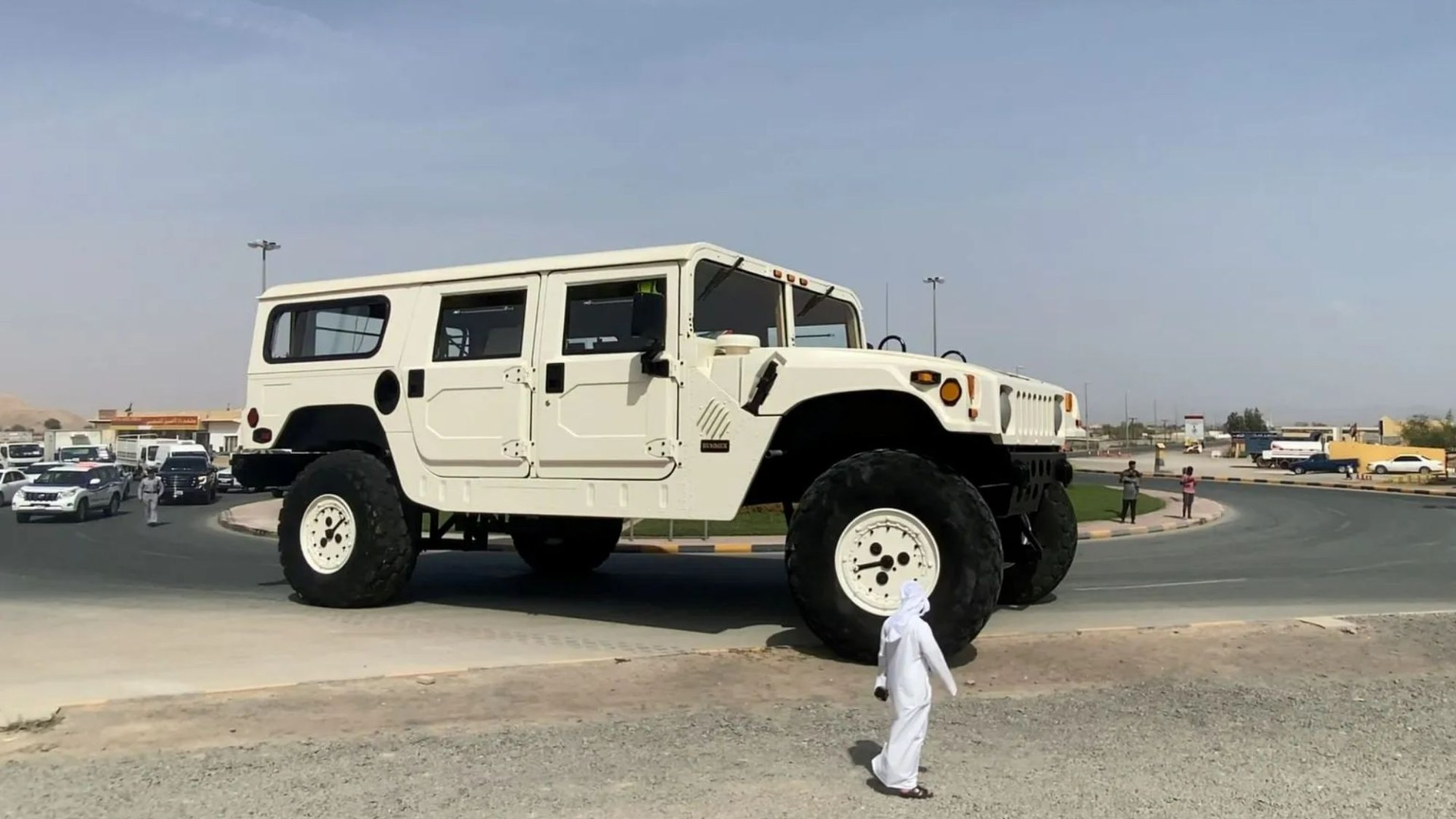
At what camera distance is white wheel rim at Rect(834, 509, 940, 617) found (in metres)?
6.94

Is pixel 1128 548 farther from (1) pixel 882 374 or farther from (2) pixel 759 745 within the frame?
(2) pixel 759 745

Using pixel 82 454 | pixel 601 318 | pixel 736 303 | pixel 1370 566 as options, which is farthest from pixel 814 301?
pixel 82 454

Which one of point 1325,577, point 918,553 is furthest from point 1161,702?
point 1325,577

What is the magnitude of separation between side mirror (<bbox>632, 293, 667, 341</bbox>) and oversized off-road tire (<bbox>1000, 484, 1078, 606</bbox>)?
3.92 meters

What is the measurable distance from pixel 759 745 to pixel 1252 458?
7531 cm

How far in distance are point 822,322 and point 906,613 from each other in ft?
17.0

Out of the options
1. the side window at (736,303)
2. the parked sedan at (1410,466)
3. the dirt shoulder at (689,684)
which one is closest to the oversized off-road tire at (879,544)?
the dirt shoulder at (689,684)

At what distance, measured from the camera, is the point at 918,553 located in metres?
6.94

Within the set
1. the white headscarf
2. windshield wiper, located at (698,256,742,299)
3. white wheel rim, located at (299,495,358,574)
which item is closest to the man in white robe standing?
the white headscarf

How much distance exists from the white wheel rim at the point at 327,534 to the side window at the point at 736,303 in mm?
3765

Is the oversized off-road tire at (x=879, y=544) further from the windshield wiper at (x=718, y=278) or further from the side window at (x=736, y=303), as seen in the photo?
the windshield wiper at (x=718, y=278)

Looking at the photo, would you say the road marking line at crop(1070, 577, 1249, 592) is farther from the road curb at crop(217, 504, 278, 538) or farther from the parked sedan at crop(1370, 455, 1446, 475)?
the parked sedan at crop(1370, 455, 1446, 475)

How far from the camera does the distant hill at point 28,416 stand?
541 feet

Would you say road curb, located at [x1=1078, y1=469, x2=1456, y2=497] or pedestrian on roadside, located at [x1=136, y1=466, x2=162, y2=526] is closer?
pedestrian on roadside, located at [x1=136, y1=466, x2=162, y2=526]
